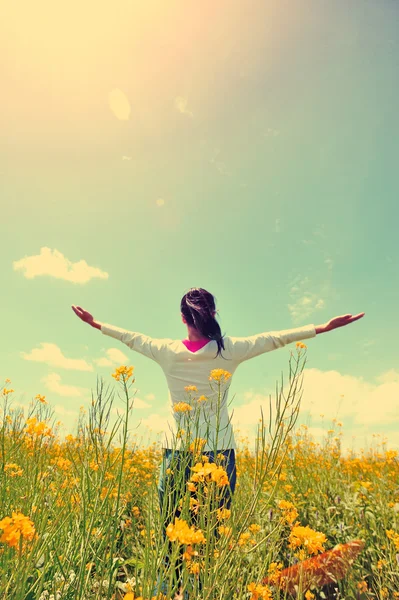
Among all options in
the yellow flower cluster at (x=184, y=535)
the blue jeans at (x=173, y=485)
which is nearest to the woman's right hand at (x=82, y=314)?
the blue jeans at (x=173, y=485)

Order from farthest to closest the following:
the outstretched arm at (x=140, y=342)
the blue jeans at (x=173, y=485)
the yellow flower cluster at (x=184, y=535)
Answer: the outstretched arm at (x=140, y=342) < the blue jeans at (x=173, y=485) < the yellow flower cluster at (x=184, y=535)

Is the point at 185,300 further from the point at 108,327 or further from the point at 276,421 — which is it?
the point at 276,421

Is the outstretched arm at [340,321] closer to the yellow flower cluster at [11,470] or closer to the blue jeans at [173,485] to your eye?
the blue jeans at [173,485]

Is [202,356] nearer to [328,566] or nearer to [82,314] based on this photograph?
[82,314]

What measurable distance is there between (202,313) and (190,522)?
1332 mm

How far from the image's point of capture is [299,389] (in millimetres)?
960

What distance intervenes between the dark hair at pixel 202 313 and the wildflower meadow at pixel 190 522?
1.13 ft

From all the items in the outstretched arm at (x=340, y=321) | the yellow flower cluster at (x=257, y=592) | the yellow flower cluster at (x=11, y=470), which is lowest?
the yellow flower cluster at (x=257, y=592)

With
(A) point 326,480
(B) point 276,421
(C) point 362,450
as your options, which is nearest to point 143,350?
(B) point 276,421

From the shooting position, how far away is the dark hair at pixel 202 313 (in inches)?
96.9

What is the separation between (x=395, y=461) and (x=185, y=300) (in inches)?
171

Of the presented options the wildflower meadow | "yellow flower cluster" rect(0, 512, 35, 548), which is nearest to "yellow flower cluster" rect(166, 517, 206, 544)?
the wildflower meadow

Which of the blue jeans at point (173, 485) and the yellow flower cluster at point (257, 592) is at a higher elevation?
the blue jeans at point (173, 485)

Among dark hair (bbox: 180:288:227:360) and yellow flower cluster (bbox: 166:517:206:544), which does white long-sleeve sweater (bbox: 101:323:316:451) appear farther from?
yellow flower cluster (bbox: 166:517:206:544)
